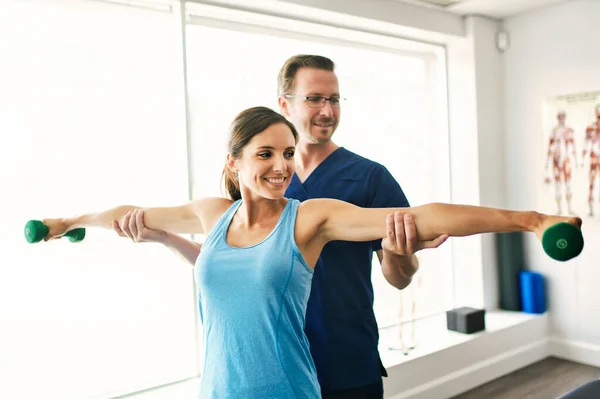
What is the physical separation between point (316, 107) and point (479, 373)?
8.54ft

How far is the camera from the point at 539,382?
11.4 ft

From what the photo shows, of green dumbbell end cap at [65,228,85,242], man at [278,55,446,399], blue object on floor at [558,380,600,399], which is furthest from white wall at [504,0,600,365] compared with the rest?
green dumbbell end cap at [65,228,85,242]

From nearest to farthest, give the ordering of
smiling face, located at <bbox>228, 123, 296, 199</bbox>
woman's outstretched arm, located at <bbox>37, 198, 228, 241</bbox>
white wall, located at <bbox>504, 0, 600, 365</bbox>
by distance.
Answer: smiling face, located at <bbox>228, 123, 296, 199</bbox> → woman's outstretched arm, located at <bbox>37, 198, 228, 241</bbox> → white wall, located at <bbox>504, 0, 600, 365</bbox>

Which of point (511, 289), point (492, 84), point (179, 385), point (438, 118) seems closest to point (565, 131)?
point (492, 84)

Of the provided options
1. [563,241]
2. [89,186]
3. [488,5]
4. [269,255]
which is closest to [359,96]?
[488,5]

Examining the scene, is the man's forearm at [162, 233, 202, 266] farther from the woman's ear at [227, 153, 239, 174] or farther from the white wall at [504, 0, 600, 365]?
the white wall at [504, 0, 600, 365]

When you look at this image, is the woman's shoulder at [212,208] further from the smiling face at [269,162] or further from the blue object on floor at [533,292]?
the blue object on floor at [533,292]

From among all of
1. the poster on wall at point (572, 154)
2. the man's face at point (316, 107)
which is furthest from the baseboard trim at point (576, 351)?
the man's face at point (316, 107)

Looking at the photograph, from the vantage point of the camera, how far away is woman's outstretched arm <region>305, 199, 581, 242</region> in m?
1.05

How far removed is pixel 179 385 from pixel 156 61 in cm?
158

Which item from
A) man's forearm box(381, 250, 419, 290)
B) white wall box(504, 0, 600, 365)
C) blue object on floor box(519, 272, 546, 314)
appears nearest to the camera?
man's forearm box(381, 250, 419, 290)

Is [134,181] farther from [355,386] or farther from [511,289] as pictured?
[511,289]

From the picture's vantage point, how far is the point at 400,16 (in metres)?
3.41

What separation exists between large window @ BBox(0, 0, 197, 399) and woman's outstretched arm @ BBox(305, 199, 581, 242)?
1.46 metres
